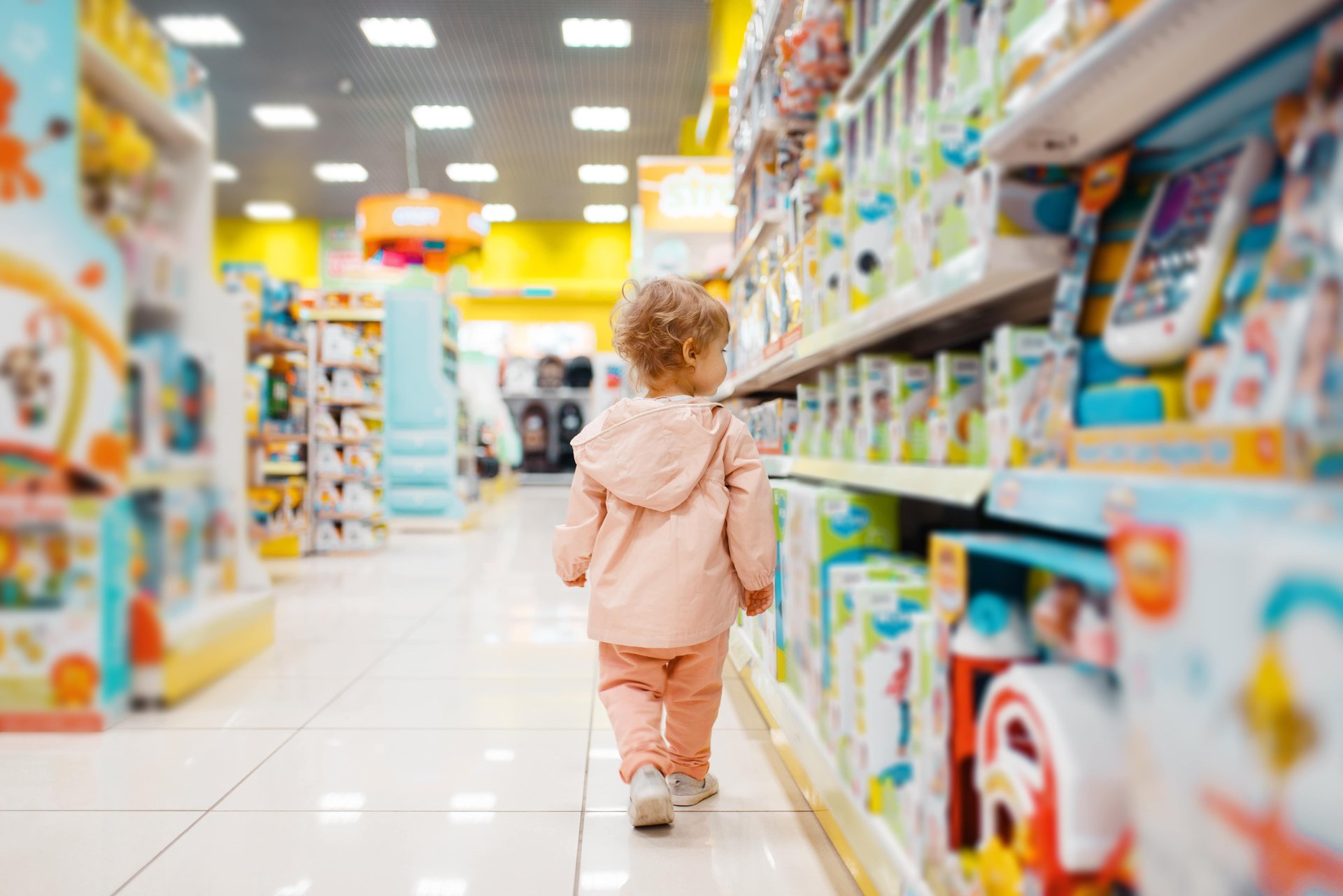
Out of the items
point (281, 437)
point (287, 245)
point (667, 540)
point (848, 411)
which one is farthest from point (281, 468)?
point (287, 245)

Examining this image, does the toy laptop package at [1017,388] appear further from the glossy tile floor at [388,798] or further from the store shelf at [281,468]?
the store shelf at [281,468]

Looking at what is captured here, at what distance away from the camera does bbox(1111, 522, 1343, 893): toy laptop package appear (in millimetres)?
438

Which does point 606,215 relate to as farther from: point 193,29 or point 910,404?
point 910,404

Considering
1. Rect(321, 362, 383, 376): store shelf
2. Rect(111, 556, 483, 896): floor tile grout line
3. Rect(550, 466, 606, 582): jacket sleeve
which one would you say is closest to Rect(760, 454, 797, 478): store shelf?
Rect(550, 466, 606, 582): jacket sleeve

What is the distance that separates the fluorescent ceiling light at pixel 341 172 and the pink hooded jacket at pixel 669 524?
419 inches

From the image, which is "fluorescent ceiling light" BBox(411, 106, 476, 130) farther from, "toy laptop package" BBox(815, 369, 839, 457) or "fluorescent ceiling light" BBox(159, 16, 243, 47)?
"toy laptop package" BBox(815, 369, 839, 457)

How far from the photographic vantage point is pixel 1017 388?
92 centimetres

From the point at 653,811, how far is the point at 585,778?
12.3 inches

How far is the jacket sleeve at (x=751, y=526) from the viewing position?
1.60 metres

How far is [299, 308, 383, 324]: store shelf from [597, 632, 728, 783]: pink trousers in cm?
568

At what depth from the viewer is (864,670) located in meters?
1.18

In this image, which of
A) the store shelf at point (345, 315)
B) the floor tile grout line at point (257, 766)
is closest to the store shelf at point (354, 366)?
the store shelf at point (345, 315)

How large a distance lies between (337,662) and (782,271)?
1.79 meters

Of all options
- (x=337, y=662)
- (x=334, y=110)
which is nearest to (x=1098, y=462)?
(x=337, y=662)
